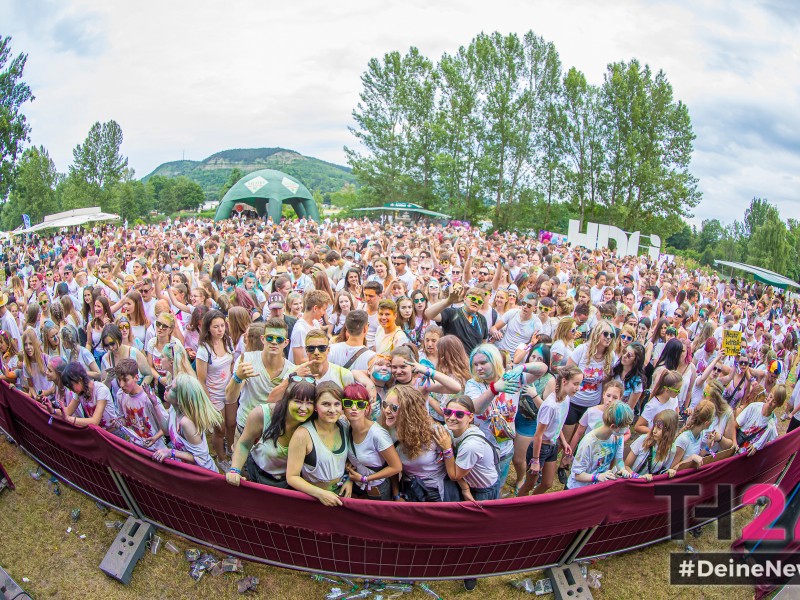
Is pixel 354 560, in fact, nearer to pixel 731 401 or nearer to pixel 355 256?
pixel 731 401

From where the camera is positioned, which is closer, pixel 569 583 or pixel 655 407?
pixel 569 583

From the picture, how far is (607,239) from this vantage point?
25594mm

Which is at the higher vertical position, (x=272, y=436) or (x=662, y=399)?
(x=662, y=399)

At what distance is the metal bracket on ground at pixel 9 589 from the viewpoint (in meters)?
3.66

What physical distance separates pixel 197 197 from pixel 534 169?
68.8 metres

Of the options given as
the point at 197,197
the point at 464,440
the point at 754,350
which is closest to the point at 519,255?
the point at 754,350

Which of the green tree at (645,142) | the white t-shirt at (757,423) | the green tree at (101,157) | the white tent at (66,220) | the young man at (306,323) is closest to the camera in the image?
the white t-shirt at (757,423)

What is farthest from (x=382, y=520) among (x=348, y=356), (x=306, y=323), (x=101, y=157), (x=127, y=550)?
(x=101, y=157)

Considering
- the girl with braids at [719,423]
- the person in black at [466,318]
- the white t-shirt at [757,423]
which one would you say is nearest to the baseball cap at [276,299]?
the person in black at [466,318]

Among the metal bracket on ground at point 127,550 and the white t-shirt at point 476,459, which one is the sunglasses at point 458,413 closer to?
the white t-shirt at point 476,459

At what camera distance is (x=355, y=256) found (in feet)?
39.3

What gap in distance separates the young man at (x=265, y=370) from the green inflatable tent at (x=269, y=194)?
3427 centimetres

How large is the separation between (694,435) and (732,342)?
2362 mm

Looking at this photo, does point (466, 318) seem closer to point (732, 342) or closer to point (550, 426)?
point (550, 426)
